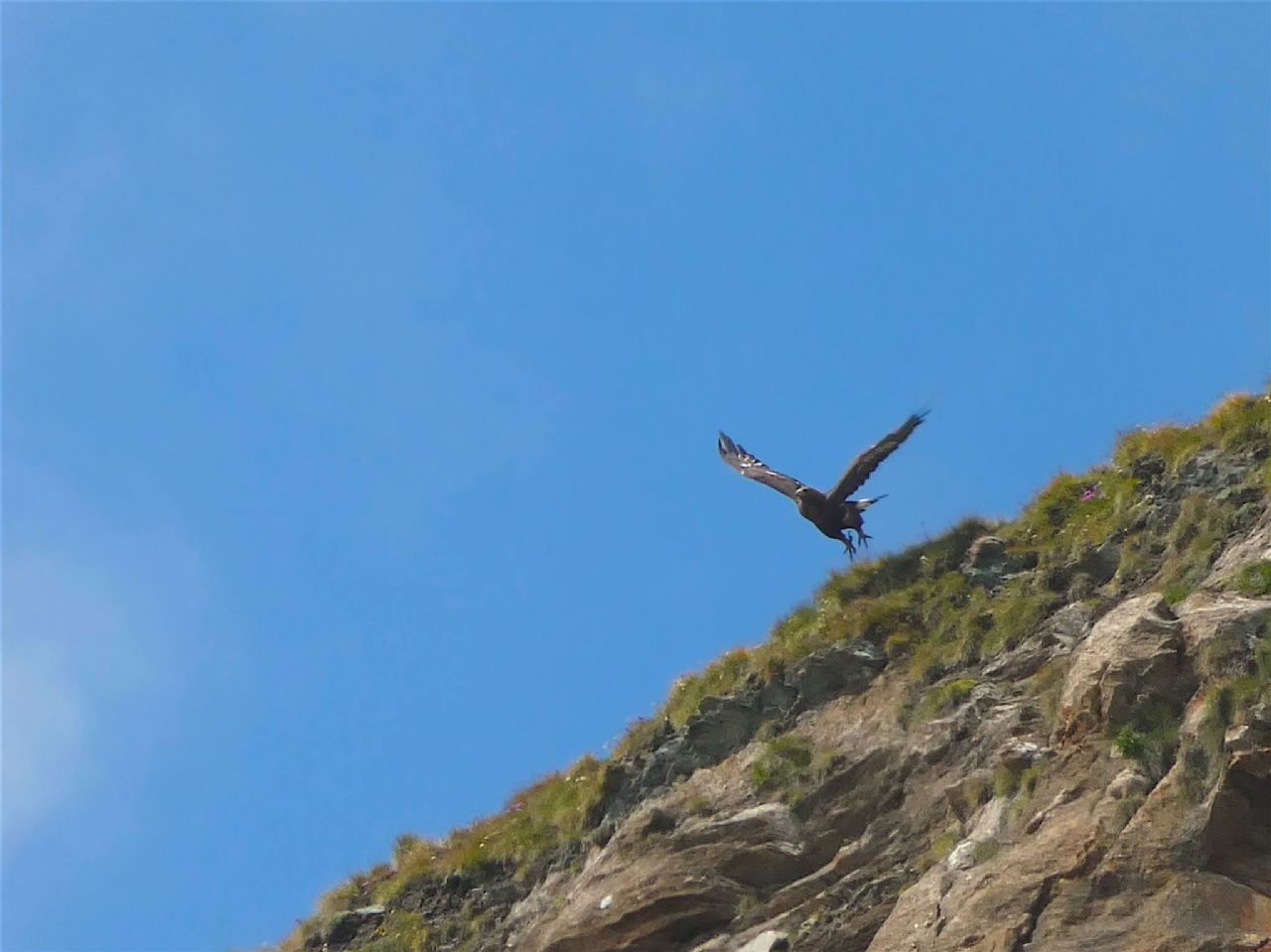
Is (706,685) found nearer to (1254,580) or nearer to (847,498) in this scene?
(847,498)

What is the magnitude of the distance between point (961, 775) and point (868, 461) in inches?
237

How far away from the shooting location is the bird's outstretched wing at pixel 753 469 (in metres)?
24.5

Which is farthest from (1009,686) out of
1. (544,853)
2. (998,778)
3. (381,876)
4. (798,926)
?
(381,876)

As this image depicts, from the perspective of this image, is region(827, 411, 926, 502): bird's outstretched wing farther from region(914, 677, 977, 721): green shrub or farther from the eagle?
region(914, 677, 977, 721): green shrub

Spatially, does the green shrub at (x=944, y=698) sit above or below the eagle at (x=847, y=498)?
below

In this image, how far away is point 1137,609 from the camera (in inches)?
679

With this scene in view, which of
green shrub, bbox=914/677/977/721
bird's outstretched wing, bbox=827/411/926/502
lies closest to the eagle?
bird's outstretched wing, bbox=827/411/926/502

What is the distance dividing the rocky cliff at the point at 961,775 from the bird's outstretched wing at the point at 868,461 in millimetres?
991

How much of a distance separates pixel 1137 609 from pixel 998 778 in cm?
209

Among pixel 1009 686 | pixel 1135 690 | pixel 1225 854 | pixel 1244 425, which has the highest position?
pixel 1244 425

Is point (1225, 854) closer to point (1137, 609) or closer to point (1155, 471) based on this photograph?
point (1137, 609)

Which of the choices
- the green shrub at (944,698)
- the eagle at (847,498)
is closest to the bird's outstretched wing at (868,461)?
the eagle at (847,498)

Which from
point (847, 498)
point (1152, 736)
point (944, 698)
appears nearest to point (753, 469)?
point (847, 498)

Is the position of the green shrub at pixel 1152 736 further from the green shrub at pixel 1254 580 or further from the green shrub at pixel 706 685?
the green shrub at pixel 706 685
